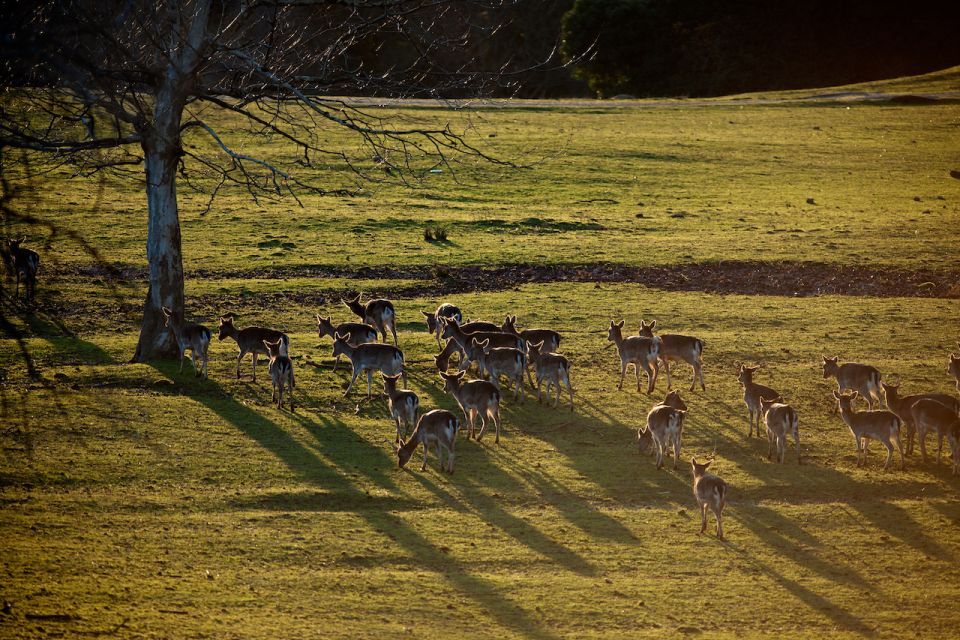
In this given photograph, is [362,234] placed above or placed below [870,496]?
above

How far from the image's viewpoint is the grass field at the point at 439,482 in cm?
1044

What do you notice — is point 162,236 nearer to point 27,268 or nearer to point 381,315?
point 381,315

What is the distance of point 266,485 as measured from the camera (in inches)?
527

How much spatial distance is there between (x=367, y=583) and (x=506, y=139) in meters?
35.5

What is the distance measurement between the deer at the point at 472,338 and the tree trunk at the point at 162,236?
5.10m

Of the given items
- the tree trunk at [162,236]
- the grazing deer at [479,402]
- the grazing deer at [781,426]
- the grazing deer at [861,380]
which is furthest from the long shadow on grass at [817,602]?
the tree trunk at [162,236]

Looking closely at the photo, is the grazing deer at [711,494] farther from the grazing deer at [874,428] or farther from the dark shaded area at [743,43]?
the dark shaded area at [743,43]

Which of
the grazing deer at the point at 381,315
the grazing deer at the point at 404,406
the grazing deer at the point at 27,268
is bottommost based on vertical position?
the grazing deer at the point at 404,406

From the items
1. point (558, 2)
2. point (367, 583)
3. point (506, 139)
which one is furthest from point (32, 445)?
point (558, 2)

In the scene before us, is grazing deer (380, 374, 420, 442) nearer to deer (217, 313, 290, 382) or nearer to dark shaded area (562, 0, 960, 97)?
deer (217, 313, 290, 382)

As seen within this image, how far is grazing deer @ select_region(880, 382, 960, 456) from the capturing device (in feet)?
49.3

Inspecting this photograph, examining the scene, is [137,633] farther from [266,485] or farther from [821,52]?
[821,52]

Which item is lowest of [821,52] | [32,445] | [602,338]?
[32,445]

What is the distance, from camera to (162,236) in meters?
18.1
